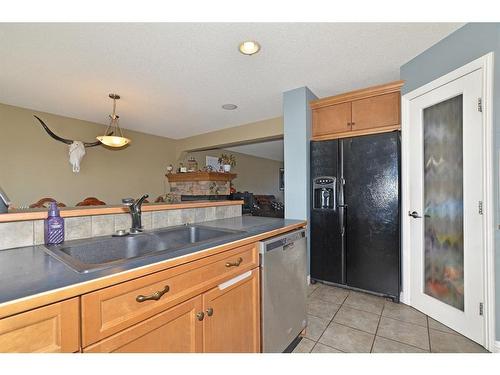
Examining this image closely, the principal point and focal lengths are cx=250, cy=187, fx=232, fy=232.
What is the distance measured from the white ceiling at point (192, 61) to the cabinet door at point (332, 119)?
10.5 inches

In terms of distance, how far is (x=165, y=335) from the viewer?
0.88 m

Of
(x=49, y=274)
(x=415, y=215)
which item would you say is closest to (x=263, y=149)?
(x=415, y=215)

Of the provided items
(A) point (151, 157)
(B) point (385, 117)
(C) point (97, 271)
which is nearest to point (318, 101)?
(B) point (385, 117)

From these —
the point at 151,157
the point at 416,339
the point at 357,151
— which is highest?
the point at 151,157

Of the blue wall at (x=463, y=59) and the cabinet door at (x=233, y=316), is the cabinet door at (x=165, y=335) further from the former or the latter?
the blue wall at (x=463, y=59)

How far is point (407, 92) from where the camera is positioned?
2.26 meters

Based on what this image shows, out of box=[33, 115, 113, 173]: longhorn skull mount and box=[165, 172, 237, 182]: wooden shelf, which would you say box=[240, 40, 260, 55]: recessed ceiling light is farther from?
box=[165, 172, 237, 182]: wooden shelf

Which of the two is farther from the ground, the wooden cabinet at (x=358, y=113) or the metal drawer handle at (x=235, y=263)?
the wooden cabinet at (x=358, y=113)

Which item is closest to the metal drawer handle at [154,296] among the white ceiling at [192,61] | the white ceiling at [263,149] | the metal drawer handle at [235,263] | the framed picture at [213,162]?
the metal drawer handle at [235,263]

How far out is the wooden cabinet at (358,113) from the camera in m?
2.42

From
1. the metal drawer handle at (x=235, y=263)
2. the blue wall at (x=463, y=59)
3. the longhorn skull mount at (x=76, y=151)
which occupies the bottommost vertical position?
the metal drawer handle at (x=235, y=263)

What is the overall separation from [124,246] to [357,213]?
219cm
